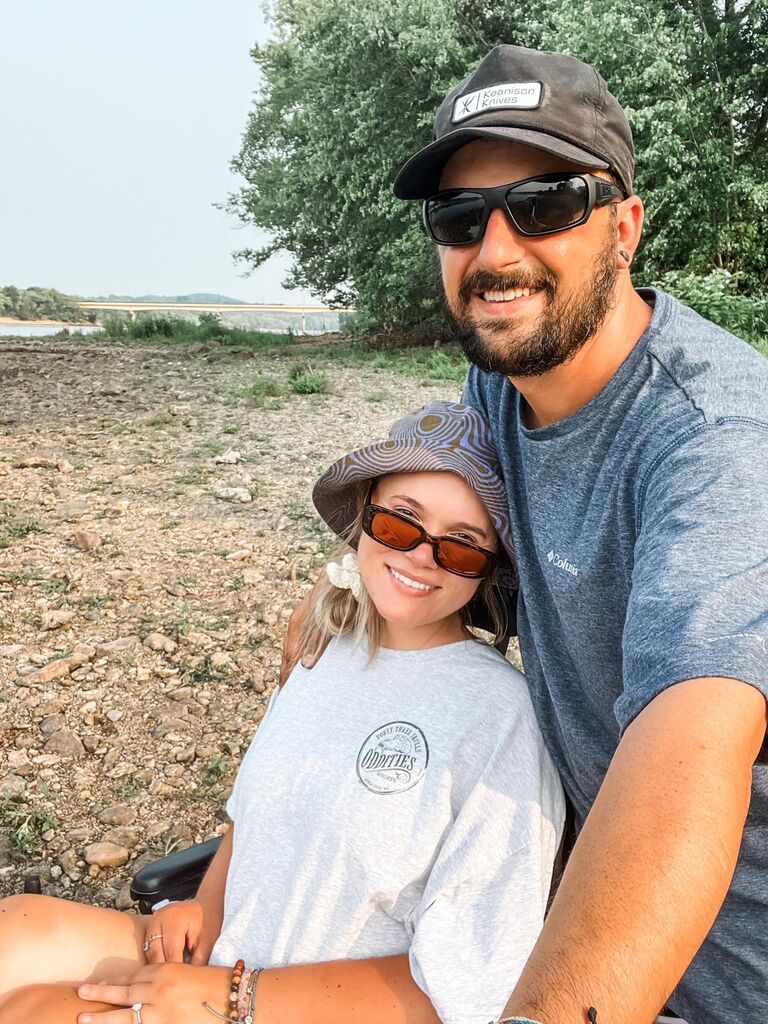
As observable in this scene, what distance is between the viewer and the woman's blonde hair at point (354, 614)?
2.04m

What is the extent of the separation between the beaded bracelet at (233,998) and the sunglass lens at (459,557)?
34.9 inches

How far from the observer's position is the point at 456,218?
1.93 m

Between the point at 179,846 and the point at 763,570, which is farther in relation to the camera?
the point at 179,846

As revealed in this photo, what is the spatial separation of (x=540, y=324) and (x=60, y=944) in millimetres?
1662

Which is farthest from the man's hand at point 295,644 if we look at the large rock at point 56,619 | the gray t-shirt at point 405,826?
the large rock at point 56,619

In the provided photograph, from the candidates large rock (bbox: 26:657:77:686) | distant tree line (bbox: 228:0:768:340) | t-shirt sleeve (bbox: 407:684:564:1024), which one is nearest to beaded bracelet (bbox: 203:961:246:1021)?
t-shirt sleeve (bbox: 407:684:564:1024)

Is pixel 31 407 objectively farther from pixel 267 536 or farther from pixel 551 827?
pixel 551 827

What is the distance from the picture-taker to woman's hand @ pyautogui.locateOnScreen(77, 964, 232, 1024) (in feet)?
5.30

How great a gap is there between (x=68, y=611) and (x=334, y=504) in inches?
107

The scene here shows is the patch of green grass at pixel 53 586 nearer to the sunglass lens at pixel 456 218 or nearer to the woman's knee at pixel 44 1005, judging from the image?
the woman's knee at pixel 44 1005

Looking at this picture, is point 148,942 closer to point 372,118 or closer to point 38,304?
point 372,118

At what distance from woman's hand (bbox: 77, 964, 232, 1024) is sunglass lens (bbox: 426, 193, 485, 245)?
159 centimetres

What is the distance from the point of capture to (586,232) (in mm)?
1868

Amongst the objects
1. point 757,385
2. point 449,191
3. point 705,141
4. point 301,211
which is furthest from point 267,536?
point 301,211
